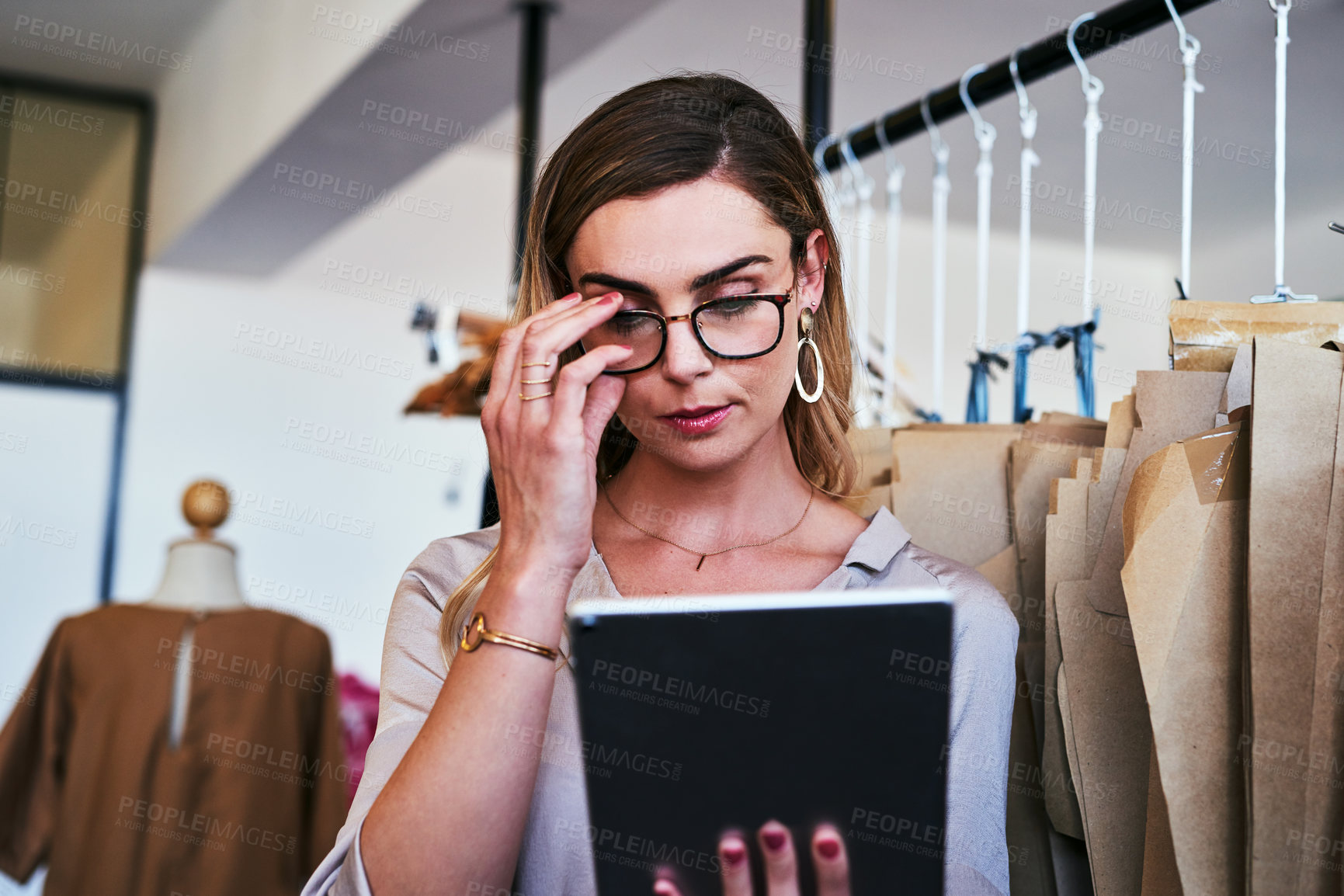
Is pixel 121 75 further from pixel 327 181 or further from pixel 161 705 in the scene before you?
pixel 161 705

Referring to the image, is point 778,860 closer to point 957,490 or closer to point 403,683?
point 403,683

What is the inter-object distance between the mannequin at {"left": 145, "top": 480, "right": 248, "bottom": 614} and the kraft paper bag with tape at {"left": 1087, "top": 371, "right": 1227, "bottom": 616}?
181 centimetres

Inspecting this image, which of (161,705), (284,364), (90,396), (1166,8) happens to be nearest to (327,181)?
(284,364)

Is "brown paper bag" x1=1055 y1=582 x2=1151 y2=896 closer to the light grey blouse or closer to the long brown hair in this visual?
the light grey blouse

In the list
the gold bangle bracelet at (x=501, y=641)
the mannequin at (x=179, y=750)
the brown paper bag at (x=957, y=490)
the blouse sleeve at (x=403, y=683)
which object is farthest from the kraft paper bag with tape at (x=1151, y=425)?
the mannequin at (x=179, y=750)

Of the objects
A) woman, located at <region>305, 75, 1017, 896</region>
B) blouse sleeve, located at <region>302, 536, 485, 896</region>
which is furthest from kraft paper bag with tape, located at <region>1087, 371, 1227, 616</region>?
blouse sleeve, located at <region>302, 536, 485, 896</region>

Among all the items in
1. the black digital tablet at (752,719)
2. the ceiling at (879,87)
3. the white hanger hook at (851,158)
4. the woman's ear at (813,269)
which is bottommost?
the black digital tablet at (752,719)

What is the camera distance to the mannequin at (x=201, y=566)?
7.40 feet

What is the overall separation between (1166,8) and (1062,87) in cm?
234

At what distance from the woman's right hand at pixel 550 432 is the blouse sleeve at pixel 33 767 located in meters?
1.66

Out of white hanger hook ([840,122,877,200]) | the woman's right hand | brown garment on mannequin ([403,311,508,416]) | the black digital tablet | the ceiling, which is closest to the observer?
the black digital tablet

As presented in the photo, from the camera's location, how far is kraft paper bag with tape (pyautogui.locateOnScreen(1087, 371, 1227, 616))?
973mm

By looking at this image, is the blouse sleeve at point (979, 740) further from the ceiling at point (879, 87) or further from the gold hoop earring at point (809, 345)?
the ceiling at point (879, 87)

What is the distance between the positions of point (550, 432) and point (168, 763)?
161 cm
